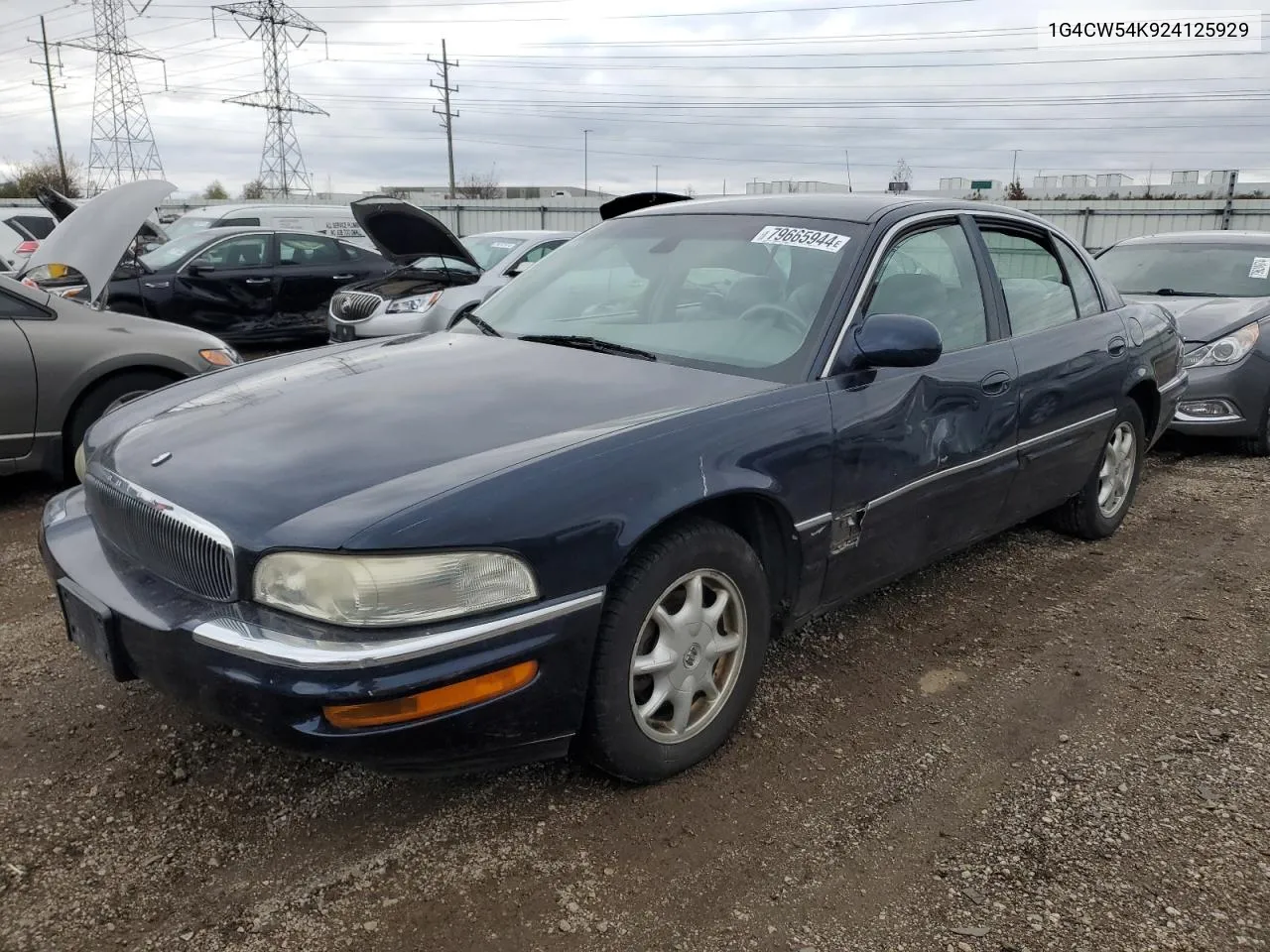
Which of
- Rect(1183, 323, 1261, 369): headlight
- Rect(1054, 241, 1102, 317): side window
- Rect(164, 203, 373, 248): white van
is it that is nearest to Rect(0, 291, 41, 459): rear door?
Rect(1054, 241, 1102, 317): side window

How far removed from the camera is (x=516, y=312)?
146 inches

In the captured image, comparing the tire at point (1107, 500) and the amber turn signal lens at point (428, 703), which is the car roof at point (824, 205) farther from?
the amber turn signal lens at point (428, 703)

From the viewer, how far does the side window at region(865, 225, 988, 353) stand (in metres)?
3.33

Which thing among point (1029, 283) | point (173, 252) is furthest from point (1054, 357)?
point (173, 252)

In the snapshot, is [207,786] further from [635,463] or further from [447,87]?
[447,87]

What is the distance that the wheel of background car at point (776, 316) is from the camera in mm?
3117

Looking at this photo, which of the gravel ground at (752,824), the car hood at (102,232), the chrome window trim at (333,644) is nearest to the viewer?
the chrome window trim at (333,644)

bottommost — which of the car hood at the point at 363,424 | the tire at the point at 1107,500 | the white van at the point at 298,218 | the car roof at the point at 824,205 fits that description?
the tire at the point at 1107,500

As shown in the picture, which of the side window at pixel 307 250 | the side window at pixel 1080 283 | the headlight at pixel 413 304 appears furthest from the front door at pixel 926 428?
the side window at pixel 307 250

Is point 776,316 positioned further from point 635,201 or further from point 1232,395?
point 1232,395

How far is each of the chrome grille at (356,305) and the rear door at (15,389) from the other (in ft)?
12.7

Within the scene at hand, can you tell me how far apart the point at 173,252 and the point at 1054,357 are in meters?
9.68

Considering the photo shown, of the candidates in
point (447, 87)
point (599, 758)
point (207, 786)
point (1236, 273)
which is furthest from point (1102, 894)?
point (447, 87)

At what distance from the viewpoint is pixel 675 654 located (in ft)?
8.52
